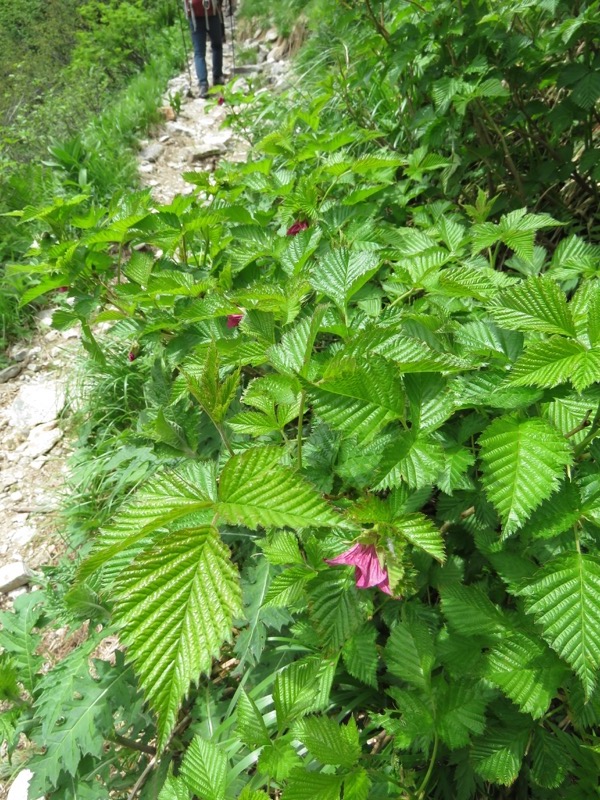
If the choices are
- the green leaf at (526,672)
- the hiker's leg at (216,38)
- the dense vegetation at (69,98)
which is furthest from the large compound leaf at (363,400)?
the hiker's leg at (216,38)

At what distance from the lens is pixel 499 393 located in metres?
0.80

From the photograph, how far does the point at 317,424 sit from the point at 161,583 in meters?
0.66

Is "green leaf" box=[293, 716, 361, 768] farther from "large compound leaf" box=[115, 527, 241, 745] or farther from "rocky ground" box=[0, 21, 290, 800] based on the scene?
"rocky ground" box=[0, 21, 290, 800]

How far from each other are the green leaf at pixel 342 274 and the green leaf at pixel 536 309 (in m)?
0.33

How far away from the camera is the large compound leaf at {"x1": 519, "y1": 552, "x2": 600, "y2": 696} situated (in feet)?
2.25

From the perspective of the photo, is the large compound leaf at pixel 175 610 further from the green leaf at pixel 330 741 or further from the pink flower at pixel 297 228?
the pink flower at pixel 297 228

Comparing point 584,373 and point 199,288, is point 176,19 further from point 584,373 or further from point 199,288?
point 584,373

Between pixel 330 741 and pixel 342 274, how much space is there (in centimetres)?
86

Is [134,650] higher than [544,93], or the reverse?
[544,93]

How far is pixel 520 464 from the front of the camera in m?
0.73

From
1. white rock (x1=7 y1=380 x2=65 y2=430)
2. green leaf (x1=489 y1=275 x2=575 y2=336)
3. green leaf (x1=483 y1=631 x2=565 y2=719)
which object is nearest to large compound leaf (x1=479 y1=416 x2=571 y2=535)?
green leaf (x1=489 y1=275 x2=575 y2=336)

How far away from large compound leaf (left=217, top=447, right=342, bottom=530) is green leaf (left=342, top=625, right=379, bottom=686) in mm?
514

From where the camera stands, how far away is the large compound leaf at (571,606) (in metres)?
0.68

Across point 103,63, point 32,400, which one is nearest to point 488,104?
point 32,400
